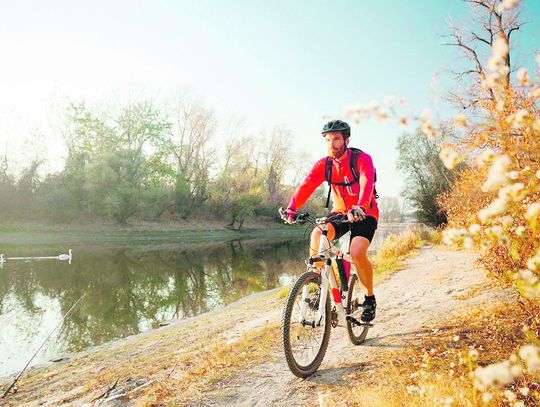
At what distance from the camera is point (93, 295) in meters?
14.8

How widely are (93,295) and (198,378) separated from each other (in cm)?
1185

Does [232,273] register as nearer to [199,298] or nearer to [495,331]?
[199,298]

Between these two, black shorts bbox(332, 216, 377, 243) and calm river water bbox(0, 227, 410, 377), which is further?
calm river water bbox(0, 227, 410, 377)

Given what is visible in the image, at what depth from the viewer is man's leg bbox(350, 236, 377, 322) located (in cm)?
453

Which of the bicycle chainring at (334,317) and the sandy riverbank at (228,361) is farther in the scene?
the bicycle chainring at (334,317)

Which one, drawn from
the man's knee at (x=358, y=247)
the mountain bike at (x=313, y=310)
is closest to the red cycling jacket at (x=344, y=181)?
the man's knee at (x=358, y=247)

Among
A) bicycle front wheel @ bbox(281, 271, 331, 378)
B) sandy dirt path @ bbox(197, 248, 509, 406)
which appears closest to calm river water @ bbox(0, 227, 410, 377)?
sandy dirt path @ bbox(197, 248, 509, 406)

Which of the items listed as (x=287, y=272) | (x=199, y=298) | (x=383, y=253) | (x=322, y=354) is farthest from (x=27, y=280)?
(x=322, y=354)

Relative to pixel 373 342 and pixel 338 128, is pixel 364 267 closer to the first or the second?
pixel 373 342

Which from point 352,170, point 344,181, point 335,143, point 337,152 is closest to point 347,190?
point 344,181

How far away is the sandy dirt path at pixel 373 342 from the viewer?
12.6 ft

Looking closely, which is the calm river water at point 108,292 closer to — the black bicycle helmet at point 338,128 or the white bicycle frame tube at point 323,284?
the white bicycle frame tube at point 323,284

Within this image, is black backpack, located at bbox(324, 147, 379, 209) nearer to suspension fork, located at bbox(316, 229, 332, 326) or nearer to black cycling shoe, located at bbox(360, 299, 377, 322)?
suspension fork, located at bbox(316, 229, 332, 326)

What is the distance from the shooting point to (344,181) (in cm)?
479
